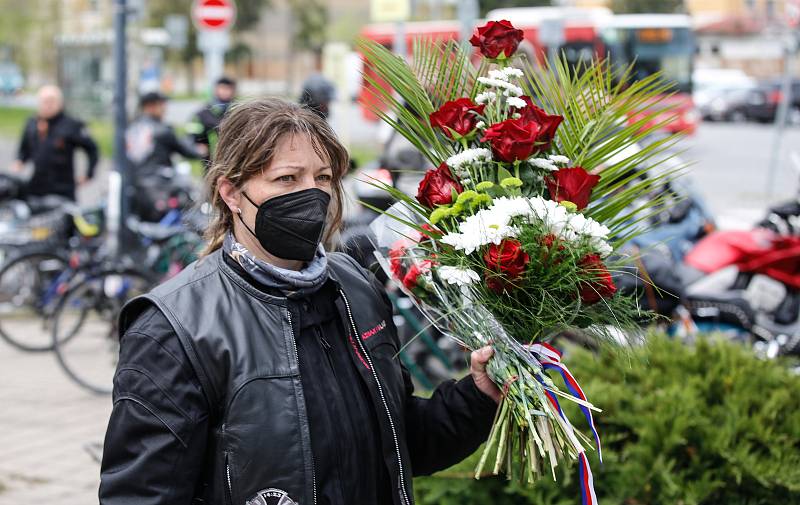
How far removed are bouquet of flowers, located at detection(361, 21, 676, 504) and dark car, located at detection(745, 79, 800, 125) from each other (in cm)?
3684

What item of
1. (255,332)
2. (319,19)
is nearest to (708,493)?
(255,332)

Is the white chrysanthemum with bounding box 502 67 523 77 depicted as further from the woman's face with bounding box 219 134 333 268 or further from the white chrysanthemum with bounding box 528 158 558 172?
the woman's face with bounding box 219 134 333 268

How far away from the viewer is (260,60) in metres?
69.7

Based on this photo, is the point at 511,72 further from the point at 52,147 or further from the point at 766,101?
the point at 766,101

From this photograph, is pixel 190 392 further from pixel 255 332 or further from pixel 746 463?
pixel 746 463

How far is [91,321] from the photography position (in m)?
7.28

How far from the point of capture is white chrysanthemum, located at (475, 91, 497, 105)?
8.07 ft

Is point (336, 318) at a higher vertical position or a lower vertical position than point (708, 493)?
higher

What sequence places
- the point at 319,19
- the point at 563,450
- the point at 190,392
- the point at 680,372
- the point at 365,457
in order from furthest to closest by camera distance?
the point at 319,19
the point at 680,372
the point at 563,450
the point at 365,457
the point at 190,392

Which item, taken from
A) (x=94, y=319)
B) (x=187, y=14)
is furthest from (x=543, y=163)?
(x=187, y=14)

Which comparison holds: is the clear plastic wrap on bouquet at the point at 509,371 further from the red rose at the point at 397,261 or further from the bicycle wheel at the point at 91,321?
the bicycle wheel at the point at 91,321

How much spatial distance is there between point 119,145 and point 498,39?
781cm

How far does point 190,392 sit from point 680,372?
256cm

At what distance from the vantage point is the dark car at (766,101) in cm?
3709
